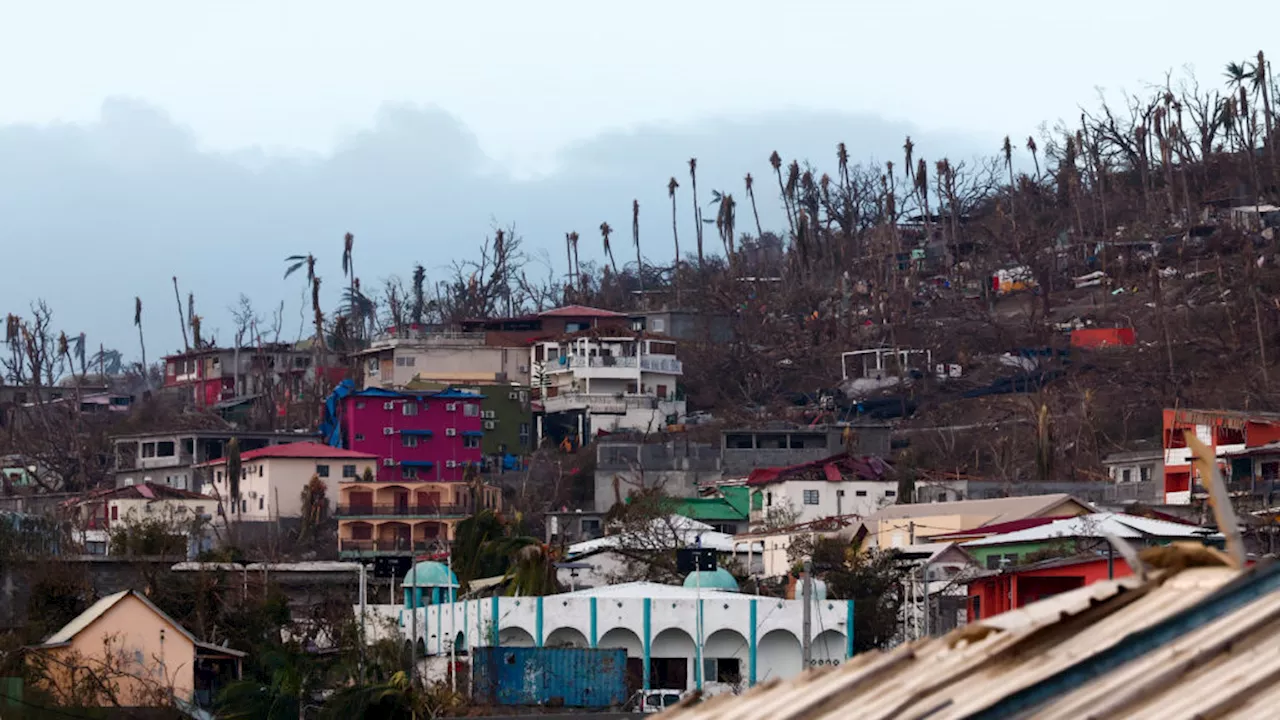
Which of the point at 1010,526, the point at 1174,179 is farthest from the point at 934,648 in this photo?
the point at 1174,179

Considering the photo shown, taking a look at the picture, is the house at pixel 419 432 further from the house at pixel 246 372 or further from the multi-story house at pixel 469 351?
the house at pixel 246 372

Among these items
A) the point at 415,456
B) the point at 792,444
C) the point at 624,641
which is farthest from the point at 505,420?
the point at 624,641

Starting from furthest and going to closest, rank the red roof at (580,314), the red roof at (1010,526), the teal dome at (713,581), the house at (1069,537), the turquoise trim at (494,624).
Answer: the red roof at (580,314), the red roof at (1010,526), the teal dome at (713,581), the house at (1069,537), the turquoise trim at (494,624)

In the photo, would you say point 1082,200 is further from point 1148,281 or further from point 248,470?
point 248,470

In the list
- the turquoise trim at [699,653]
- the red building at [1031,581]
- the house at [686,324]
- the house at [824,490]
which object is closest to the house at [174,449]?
the house at [686,324]

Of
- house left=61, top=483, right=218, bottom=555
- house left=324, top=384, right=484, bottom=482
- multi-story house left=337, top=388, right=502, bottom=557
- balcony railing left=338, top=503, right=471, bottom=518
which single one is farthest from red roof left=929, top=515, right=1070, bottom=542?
house left=324, top=384, right=484, bottom=482

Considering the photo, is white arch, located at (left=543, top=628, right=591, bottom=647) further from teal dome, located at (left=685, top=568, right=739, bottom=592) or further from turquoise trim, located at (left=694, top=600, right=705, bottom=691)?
teal dome, located at (left=685, top=568, right=739, bottom=592)
